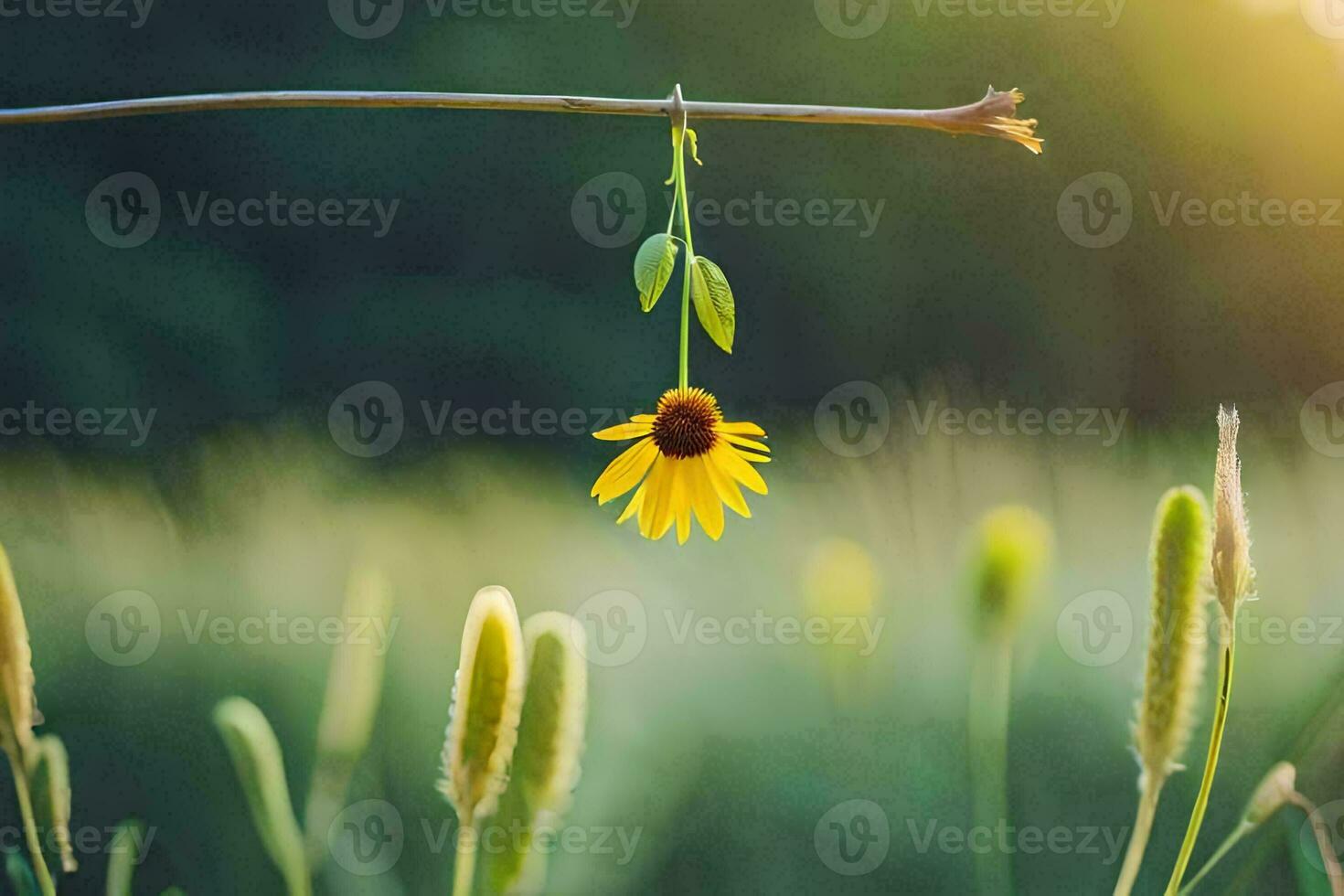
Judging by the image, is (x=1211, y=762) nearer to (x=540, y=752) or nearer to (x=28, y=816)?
(x=540, y=752)

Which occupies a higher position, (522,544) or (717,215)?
(717,215)

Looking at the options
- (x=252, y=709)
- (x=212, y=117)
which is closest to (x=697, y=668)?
(x=252, y=709)

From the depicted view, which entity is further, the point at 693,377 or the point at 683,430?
the point at 693,377

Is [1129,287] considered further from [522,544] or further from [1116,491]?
[522,544]

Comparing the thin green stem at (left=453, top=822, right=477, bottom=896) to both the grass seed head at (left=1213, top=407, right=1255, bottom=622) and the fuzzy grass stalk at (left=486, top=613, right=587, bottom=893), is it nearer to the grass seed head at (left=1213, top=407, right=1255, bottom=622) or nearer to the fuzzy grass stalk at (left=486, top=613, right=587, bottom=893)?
the fuzzy grass stalk at (left=486, top=613, right=587, bottom=893)

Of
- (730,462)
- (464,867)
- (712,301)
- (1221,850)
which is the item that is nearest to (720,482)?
(730,462)

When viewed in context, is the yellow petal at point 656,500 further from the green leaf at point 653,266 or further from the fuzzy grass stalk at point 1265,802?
the fuzzy grass stalk at point 1265,802
